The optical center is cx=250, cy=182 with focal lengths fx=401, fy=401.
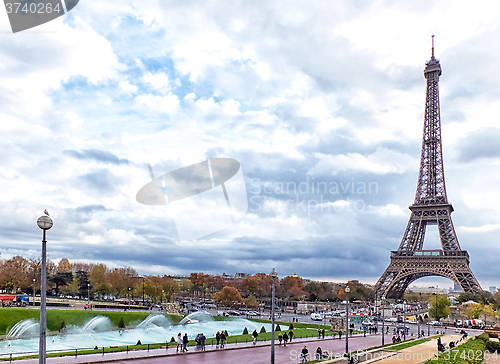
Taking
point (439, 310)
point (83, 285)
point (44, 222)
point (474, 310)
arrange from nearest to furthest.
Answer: point (44, 222), point (474, 310), point (439, 310), point (83, 285)

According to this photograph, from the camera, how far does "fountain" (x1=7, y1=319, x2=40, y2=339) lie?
42.2 m

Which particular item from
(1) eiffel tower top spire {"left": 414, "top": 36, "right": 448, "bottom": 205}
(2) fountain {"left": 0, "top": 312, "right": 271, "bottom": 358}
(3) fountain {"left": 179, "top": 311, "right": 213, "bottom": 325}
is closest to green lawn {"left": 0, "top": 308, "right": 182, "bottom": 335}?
(2) fountain {"left": 0, "top": 312, "right": 271, "bottom": 358}

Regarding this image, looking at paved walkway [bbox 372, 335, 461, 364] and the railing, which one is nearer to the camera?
paved walkway [bbox 372, 335, 461, 364]

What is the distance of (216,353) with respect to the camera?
30.7 m

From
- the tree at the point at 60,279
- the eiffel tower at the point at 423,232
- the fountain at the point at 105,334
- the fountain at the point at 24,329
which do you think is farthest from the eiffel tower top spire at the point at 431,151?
the tree at the point at 60,279

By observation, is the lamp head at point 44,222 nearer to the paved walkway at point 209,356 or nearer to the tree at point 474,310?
the paved walkway at point 209,356

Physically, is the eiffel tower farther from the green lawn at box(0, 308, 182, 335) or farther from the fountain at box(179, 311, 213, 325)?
the green lawn at box(0, 308, 182, 335)

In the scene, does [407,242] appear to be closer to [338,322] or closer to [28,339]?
[338,322]

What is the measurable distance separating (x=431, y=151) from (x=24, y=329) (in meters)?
89.1

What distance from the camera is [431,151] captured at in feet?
316

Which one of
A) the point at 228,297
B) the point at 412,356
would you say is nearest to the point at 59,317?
the point at 412,356

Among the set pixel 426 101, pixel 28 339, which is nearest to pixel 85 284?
pixel 28 339

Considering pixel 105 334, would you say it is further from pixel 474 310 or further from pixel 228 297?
pixel 474 310

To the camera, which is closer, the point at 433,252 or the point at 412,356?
the point at 412,356
